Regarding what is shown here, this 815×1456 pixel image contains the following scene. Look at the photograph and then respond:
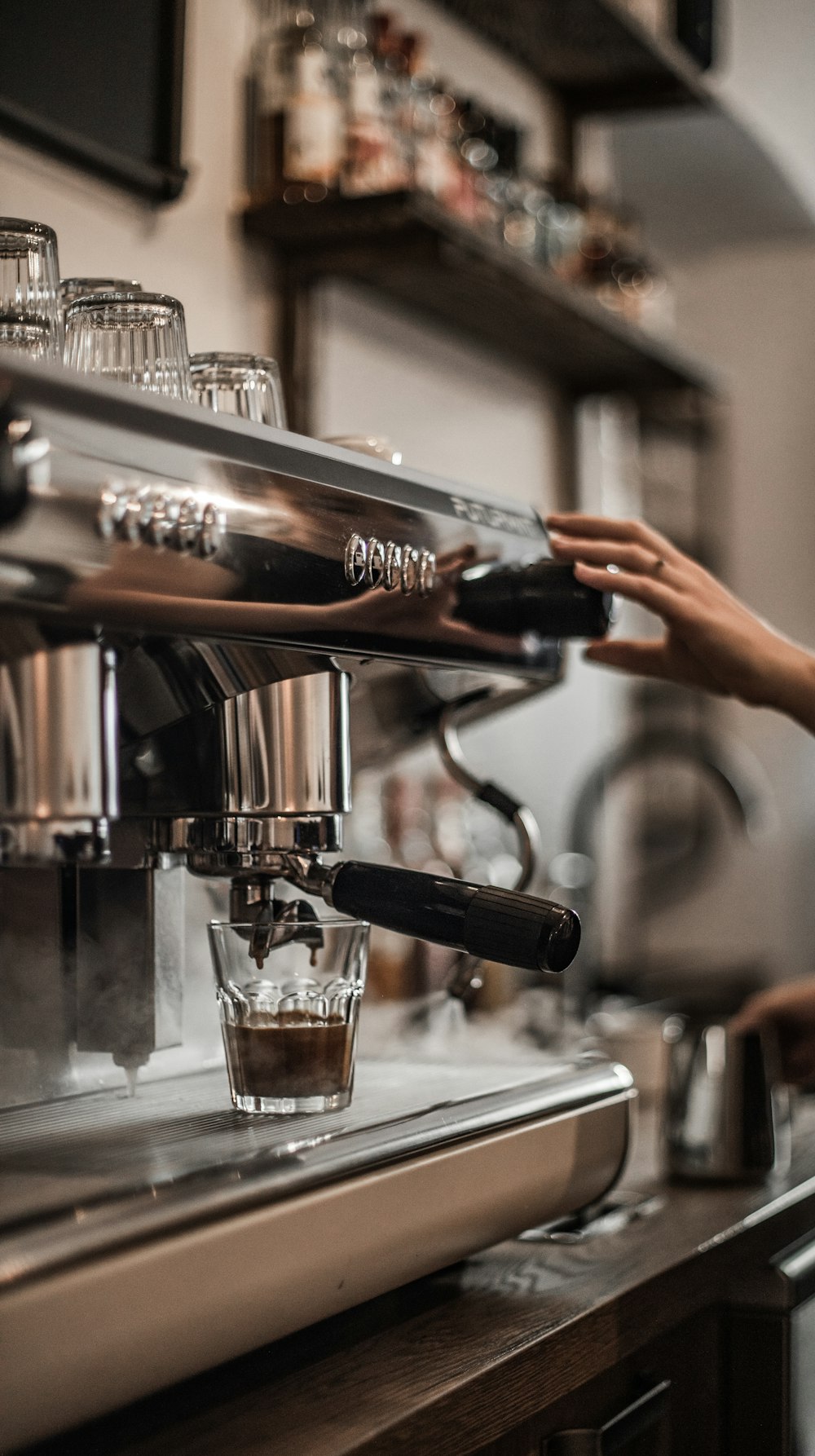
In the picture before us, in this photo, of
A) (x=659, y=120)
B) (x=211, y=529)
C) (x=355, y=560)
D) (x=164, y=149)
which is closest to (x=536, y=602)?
(x=355, y=560)

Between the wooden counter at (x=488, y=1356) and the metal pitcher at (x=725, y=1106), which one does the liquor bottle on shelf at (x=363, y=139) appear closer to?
the metal pitcher at (x=725, y=1106)

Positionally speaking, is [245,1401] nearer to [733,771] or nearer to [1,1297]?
[1,1297]

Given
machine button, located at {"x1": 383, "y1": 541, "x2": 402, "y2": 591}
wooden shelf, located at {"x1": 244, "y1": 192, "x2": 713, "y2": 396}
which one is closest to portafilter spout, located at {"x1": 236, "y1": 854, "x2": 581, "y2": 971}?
machine button, located at {"x1": 383, "y1": 541, "x2": 402, "y2": 591}

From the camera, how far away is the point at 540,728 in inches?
77.9

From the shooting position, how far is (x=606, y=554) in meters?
0.88

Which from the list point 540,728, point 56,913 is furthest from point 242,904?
point 540,728

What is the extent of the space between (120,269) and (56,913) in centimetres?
61

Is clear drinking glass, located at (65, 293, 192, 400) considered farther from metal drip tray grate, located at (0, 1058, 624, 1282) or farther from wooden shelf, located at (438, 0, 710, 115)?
wooden shelf, located at (438, 0, 710, 115)

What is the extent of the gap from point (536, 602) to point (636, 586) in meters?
0.10

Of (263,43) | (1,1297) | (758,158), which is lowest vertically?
→ (1,1297)

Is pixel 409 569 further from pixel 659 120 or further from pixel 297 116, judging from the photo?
pixel 659 120

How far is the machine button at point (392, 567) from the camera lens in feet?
2.23

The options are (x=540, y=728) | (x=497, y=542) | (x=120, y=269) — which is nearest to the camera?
(x=497, y=542)

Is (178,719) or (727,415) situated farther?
(727,415)
